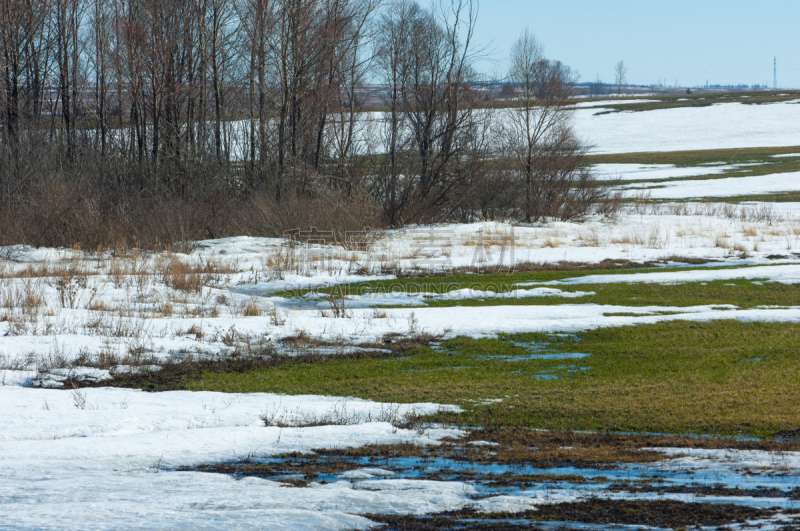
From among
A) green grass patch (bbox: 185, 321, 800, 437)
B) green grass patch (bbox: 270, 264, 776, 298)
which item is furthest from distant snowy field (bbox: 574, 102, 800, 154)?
green grass patch (bbox: 185, 321, 800, 437)

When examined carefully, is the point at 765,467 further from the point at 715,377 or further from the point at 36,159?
the point at 36,159

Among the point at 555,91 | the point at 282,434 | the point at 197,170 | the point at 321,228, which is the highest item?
the point at 555,91

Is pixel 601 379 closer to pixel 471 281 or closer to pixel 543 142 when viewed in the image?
pixel 471 281

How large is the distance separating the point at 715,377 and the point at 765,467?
3.49 metres

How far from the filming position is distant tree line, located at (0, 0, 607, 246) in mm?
25906

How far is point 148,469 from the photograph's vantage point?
531 centimetres

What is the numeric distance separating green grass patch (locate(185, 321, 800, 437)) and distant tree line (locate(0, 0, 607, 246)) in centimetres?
1509

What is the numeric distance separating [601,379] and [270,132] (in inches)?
1057

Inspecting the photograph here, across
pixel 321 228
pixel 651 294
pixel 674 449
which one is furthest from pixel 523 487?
pixel 321 228

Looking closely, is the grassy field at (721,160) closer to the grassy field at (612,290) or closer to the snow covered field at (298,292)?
the snow covered field at (298,292)

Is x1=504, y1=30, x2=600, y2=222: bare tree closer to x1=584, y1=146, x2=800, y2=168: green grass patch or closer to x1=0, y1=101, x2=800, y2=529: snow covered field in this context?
x1=0, y1=101, x2=800, y2=529: snow covered field

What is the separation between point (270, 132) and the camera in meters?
32.5

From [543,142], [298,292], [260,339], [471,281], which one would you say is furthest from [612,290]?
[543,142]

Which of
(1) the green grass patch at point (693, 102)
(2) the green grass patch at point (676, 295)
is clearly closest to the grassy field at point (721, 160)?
(1) the green grass patch at point (693, 102)
